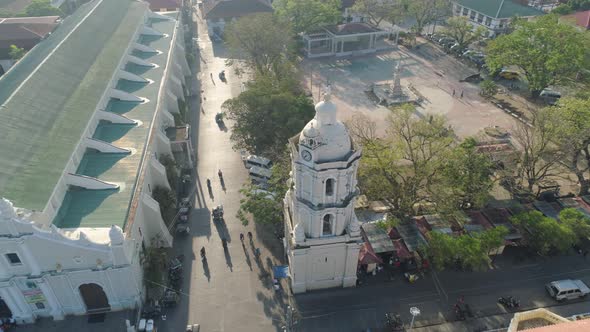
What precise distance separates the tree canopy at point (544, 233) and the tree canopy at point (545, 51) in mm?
30157

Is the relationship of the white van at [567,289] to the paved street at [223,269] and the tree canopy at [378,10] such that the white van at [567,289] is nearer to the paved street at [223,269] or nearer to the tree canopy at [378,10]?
the paved street at [223,269]

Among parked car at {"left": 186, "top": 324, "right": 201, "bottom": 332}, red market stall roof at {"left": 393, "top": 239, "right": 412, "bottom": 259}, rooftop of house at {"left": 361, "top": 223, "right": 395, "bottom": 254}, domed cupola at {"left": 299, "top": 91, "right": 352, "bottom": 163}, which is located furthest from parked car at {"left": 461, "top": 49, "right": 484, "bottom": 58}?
parked car at {"left": 186, "top": 324, "right": 201, "bottom": 332}

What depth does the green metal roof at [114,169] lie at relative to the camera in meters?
29.4

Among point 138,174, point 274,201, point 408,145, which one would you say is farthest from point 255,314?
point 408,145

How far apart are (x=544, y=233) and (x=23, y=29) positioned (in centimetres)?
7513

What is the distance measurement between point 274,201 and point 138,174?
11189 mm

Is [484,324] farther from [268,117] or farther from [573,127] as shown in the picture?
[268,117]

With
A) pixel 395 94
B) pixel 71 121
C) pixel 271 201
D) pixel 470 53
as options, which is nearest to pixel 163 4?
pixel 395 94

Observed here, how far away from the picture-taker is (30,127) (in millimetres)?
32719

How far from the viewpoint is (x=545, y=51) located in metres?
56.3

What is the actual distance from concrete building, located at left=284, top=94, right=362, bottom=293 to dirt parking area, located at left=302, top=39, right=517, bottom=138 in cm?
2731

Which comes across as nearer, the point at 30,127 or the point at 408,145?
the point at 30,127

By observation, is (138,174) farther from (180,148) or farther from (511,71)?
(511,71)

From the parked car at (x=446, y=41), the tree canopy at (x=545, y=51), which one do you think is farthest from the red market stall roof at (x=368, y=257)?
the parked car at (x=446, y=41)
